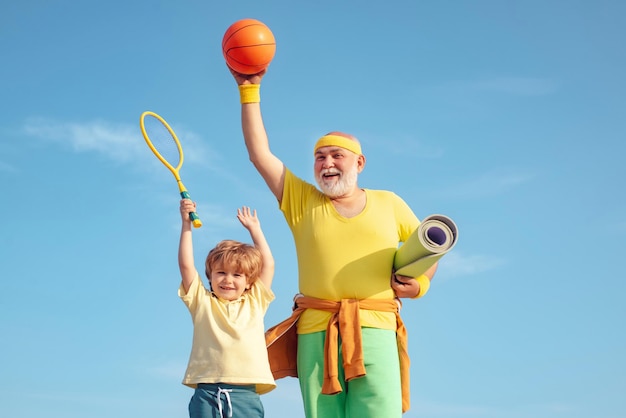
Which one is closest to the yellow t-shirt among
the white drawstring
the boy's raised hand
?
the boy's raised hand

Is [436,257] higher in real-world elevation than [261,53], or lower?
lower

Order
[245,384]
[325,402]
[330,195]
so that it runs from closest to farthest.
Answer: [245,384]
[325,402]
[330,195]

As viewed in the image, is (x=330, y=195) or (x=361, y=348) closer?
(x=361, y=348)

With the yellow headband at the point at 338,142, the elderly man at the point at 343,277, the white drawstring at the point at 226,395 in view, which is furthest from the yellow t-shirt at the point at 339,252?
the white drawstring at the point at 226,395

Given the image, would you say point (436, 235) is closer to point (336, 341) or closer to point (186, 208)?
point (336, 341)

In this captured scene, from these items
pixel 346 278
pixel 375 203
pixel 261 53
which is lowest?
pixel 346 278

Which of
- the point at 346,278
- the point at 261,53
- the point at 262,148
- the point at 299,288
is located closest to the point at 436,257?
the point at 346,278

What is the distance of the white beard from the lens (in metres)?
6.63

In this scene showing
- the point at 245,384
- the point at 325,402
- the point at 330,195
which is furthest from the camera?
the point at 330,195

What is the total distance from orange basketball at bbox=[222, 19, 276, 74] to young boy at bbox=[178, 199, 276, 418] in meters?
1.23

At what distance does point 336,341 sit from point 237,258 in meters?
0.93

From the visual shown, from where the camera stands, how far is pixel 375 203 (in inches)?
265

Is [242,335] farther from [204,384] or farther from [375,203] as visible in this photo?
[375,203]

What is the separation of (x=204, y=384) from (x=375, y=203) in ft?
6.37
